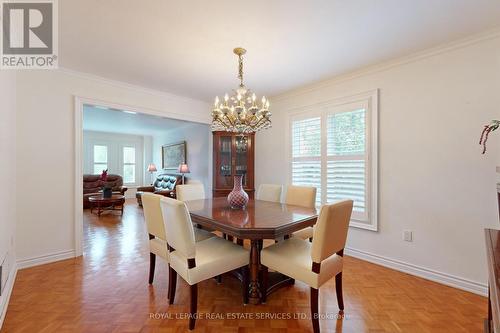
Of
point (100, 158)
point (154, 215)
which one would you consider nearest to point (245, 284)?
point (154, 215)

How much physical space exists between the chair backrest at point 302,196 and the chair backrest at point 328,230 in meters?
0.96

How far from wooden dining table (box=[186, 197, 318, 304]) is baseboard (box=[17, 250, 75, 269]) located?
6.31 feet

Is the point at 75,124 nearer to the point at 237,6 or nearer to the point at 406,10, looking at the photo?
the point at 237,6

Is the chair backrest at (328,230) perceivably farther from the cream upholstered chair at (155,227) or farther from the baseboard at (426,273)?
the baseboard at (426,273)

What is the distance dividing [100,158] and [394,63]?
345 inches

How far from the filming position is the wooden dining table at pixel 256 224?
66.2 inches

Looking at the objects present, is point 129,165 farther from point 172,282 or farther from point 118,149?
point 172,282

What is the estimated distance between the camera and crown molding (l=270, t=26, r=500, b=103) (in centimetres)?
213

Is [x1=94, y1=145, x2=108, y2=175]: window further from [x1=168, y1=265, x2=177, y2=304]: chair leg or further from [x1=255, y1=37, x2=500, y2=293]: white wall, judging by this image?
[x1=255, y1=37, x2=500, y2=293]: white wall

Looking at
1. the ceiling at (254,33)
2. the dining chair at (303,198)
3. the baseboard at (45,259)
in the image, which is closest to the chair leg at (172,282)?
the dining chair at (303,198)

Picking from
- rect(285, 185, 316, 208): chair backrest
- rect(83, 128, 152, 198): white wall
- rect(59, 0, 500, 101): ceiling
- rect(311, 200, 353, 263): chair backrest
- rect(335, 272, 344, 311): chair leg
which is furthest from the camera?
rect(83, 128, 152, 198): white wall

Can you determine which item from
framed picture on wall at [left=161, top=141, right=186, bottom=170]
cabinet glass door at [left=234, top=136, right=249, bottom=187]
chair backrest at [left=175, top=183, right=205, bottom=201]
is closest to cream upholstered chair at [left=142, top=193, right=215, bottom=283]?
chair backrest at [left=175, top=183, right=205, bottom=201]

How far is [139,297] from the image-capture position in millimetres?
2035

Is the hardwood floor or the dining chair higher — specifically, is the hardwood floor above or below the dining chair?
below
